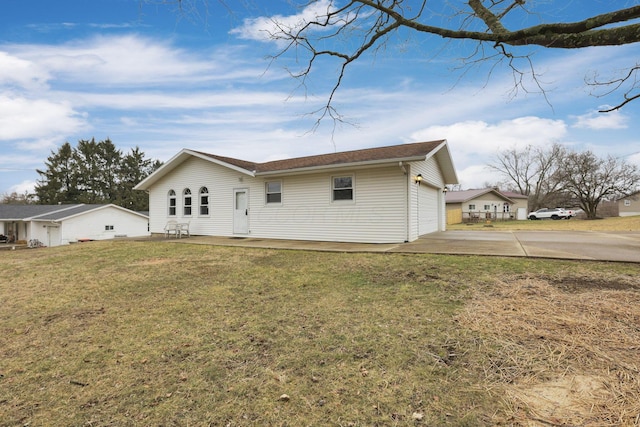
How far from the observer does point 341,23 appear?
5402 millimetres

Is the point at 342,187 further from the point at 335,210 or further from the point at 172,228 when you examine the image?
the point at 172,228

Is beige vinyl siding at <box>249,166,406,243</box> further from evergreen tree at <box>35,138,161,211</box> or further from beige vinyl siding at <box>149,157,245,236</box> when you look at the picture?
evergreen tree at <box>35,138,161,211</box>

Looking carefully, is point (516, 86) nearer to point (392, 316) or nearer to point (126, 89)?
point (392, 316)

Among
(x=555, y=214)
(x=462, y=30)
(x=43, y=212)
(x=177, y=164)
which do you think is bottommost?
(x=555, y=214)

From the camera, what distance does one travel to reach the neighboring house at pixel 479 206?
34.7 metres

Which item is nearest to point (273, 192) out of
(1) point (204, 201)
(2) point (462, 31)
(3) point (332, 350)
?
(1) point (204, 201)

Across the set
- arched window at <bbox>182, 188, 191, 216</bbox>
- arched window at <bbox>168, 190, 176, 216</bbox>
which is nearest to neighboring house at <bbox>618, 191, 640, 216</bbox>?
arched window at <bbox>182, 188, 191, 216</bbox>

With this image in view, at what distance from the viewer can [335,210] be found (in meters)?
11.7

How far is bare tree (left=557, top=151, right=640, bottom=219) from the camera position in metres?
31.8

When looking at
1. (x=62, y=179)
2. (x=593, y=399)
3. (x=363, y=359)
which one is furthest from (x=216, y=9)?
(x=62, y=179)

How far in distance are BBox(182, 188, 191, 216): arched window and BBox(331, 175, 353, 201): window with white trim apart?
26.4 ft

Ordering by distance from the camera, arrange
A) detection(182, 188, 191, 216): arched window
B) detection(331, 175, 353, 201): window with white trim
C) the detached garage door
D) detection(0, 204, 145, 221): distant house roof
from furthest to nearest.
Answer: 1. detection(0, 204, 145, 221): distant house roof
2. detection(182, 188, 191, 216): arched window
3. the detached garage door
4. detection(331, 175, 353, 201): window with white trim

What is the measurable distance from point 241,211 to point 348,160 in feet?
18.0

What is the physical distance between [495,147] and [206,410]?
55.5 meters
